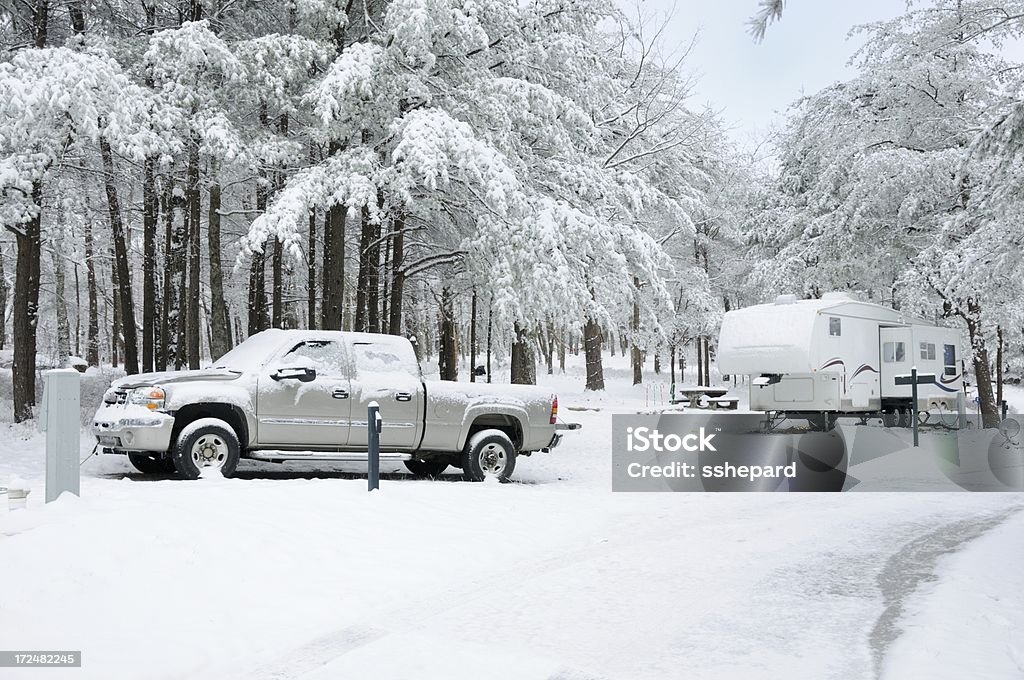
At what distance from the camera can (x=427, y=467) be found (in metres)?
13.5

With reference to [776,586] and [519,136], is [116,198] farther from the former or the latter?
[776,586]

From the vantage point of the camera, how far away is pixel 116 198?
2050cm

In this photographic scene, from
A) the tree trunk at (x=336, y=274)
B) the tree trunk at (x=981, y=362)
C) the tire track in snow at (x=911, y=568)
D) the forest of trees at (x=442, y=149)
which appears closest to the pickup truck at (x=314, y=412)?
the forest of trees at (x=442, y=149)

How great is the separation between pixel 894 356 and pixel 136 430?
1581 centimetres

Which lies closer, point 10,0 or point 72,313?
point 10,0

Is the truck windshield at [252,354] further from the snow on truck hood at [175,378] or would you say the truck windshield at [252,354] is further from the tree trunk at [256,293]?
the tree trunk at [256,293]

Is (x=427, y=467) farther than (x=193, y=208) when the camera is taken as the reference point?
No

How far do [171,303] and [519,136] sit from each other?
921 cm

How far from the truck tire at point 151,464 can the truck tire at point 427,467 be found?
3420mm

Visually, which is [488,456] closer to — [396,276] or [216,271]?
[396,276]

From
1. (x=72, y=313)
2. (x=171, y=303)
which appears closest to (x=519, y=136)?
(x=171, y=303)

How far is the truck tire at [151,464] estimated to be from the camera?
36.9 feet

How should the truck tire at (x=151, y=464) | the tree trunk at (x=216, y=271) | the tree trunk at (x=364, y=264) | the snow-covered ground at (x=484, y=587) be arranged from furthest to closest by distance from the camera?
the tree trunk at (x=216, y=271)
the tree trunk at (x=364, y=264)
the truck tire at (x=151, y=464)
the snow-covered ground at (x=484, y=587)

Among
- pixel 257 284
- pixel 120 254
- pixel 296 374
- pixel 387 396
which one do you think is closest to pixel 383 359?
pixel 387 396
